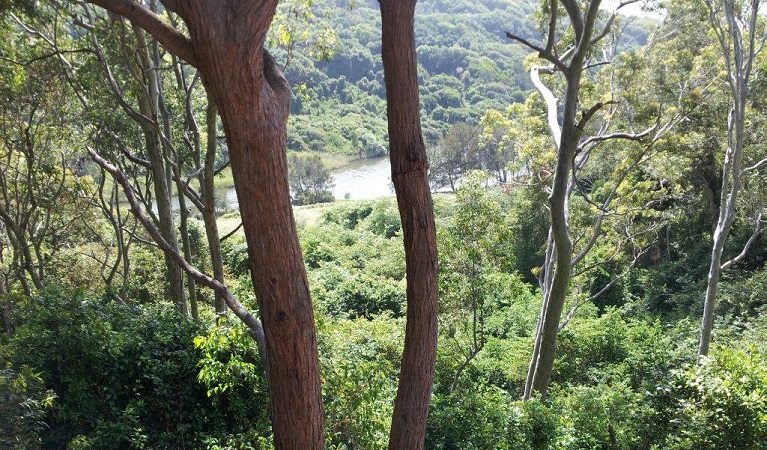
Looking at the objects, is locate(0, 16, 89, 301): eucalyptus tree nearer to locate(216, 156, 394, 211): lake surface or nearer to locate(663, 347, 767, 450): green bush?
locate(663, 347, 767, 450): green bush

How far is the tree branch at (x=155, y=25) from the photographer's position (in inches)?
90.0

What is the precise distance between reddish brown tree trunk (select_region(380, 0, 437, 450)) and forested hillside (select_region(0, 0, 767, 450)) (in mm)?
13

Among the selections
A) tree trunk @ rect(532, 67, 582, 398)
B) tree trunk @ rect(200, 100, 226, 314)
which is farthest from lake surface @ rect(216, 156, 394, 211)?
tree trunk @ rect(532, 67, 582, 398)

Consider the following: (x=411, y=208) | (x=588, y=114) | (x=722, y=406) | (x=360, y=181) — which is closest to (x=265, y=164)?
(x=411, y=208)

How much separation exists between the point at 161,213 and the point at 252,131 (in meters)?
6.28

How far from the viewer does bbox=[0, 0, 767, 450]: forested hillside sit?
252 cm

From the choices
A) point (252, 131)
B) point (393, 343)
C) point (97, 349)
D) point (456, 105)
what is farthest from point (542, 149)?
point (456, 105)

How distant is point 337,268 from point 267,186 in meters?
18.0

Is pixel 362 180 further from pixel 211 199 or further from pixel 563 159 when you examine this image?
pixel 563 159

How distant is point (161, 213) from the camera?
7871mm

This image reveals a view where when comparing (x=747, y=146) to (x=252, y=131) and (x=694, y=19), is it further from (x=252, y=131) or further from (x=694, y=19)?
(x=252, y=131)

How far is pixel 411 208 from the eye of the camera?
310cm

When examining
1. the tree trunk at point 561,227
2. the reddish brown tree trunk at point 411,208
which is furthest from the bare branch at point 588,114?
the reddish brown tree trunk at point 411,208

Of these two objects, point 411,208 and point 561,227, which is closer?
point 411,208
